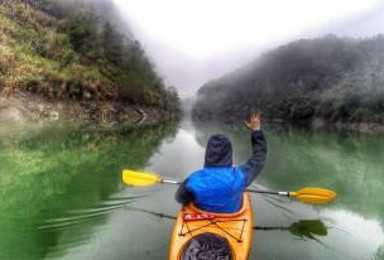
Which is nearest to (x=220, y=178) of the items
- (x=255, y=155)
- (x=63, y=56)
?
(x=255, y=155)

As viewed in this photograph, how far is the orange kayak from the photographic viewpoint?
637 centimetres

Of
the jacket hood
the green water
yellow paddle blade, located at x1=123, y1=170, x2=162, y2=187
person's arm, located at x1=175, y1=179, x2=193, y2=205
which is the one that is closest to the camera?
the jacket hood

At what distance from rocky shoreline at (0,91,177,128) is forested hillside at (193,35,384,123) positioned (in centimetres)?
3587

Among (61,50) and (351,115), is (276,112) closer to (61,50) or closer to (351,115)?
(351,115)

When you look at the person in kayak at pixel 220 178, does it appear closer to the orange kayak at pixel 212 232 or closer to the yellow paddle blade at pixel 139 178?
the orange kayak at pixel 212 232

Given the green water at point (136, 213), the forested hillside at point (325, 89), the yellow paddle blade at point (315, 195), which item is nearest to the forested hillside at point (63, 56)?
the green water at point (136, 213)

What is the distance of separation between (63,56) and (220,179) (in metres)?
49.7

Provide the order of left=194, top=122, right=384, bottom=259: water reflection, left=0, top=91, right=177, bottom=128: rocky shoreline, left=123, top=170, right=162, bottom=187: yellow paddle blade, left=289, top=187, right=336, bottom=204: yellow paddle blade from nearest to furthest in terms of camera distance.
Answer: left=194, top=122, right=384, bottom=259: water reflection < left=289, top=187, right=336, bottom=204: yellow paddle blade < left=123, top=170, right=162, bottom=187: yellow paddle blade < left=0, top=91, right=177, bottom=128: rocky shoreline

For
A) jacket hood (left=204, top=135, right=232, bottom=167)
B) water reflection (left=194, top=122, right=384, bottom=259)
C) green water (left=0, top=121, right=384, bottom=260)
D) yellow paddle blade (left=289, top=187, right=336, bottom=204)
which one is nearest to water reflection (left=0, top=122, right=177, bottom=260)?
green water (left=0, top=121, right=384, bottom=260)

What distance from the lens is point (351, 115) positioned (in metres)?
76.1

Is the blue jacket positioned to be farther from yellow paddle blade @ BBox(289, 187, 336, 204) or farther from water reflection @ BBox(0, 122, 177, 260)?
yellow paddle blade @ BBox(289, 187, 336, 204)

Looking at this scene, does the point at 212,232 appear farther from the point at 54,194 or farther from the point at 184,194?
the point at 54,194

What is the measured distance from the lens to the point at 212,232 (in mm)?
6641

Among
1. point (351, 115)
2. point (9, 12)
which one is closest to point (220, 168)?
point (9, 12)
